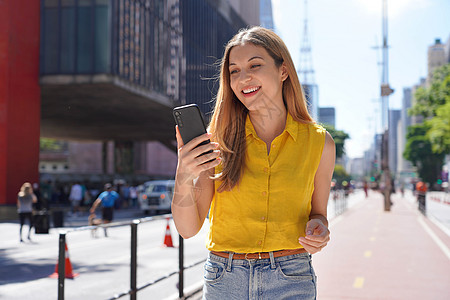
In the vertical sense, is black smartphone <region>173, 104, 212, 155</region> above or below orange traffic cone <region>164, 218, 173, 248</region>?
above

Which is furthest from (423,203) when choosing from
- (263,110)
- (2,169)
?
(263,110)

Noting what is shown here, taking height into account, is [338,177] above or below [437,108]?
below

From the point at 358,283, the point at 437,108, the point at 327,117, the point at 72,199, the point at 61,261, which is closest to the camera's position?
the point at 61,261

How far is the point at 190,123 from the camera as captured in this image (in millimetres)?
1953

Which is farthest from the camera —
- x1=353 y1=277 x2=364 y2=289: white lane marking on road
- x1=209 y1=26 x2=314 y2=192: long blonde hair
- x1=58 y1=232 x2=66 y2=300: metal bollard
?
x1=353 y1=277 x2=364 y2=289: white lane marking on road

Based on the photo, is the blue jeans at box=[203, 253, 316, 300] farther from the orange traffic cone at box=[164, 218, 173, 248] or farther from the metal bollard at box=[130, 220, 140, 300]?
the orange traffic cone at box=[164, 218, 173, 248]

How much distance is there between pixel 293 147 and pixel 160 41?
3505 centimetres

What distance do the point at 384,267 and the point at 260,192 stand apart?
28.9 feet

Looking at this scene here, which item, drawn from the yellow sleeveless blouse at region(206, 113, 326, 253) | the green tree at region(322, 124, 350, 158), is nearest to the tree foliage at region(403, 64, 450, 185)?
the green tree at region(322, 124, 350, 158)

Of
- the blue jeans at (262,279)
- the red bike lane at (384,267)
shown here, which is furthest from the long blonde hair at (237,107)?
the red bike lane at (384,267)

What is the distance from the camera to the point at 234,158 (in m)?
2.14

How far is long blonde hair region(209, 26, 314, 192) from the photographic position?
83.8 inches

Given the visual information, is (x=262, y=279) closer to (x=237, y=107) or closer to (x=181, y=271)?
(x=237, y=107)

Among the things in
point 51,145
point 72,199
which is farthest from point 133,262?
point 51,145
